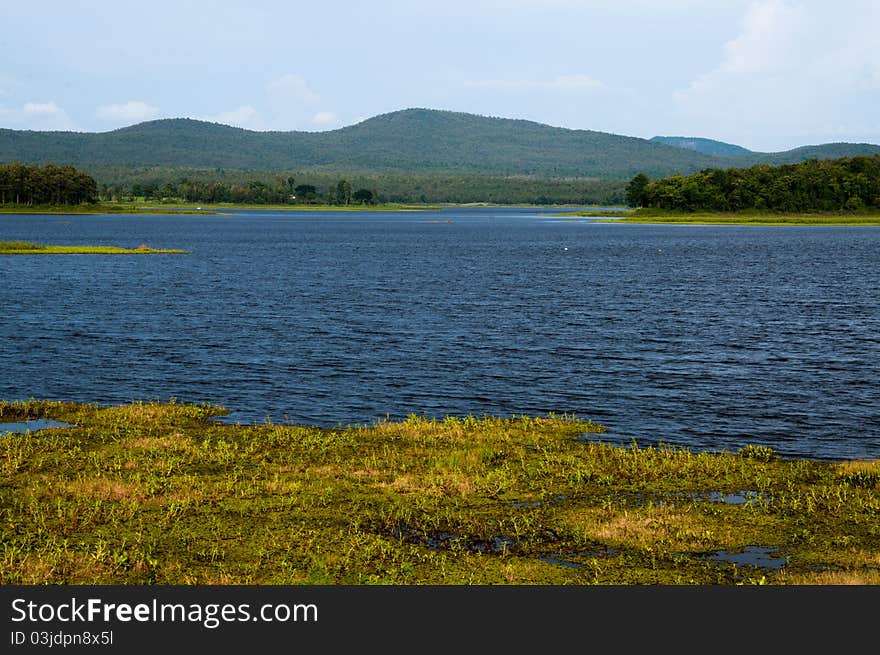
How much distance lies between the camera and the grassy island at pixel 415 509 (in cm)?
2264

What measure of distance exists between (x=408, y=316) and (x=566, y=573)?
5850cm

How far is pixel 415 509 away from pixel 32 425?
19531mm

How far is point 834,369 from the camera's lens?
179ft

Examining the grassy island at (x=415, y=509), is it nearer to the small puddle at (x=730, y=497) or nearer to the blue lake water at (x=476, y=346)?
the small puddle at (x=730, y=497)


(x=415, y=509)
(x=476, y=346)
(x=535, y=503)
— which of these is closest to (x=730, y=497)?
(x=535, y=503)

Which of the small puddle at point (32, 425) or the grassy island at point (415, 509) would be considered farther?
the small puddle at point (32, 425)

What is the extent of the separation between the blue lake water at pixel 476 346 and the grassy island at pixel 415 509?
17.3ft

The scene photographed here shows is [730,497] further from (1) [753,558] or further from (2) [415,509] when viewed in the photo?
(2) [415,509]

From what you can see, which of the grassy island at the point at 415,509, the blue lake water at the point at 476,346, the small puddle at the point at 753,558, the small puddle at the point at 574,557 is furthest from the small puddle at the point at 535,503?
the blue lake water at the point at 476,346

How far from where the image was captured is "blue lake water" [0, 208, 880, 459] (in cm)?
4388

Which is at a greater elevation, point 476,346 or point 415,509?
point 415,509

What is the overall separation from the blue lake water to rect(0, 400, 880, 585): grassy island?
17.3 ft

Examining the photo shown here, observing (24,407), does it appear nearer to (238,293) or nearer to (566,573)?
(566,573)

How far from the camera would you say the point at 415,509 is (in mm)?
27531
